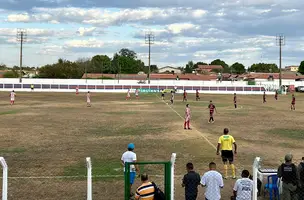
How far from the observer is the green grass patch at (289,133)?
70.3ft

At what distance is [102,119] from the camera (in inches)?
1139

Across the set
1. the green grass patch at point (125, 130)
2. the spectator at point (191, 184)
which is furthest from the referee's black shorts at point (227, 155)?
the green grass patch at point (125, 130)

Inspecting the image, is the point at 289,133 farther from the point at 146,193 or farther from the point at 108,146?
the point at 146,193

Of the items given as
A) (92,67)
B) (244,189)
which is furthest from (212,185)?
(92,67)

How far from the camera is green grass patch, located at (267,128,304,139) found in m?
21.4

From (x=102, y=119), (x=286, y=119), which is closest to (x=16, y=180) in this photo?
(x=102, y=119)

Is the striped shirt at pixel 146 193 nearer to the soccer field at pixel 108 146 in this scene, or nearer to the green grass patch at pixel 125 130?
the soccer field at pixel 108 146

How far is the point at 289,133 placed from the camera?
890 inches

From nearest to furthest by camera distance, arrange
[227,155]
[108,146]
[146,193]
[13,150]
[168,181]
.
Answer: [146,193]
[168,181]
[227,155]
[13,150]
[108,146]

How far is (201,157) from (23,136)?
9745 millimetres

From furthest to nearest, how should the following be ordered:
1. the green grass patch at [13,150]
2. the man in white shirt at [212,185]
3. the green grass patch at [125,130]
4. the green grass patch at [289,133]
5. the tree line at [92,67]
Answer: the tree line at [92,67], the green grass patch at [125,130], the green grass patch at [289,133], the green grass patch at [13,150], the man in white shirt at [212,185]

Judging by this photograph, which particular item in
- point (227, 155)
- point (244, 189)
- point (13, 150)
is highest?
point (244, 189)

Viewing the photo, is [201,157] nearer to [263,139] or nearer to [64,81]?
[263,139]

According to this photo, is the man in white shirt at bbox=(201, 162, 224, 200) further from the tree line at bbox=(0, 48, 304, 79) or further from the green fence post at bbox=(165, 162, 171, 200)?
the tree line at bbox=(0, 48, 304, 79)
